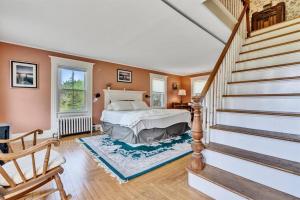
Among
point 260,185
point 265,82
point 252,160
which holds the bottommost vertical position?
point 260,185

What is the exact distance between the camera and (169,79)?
752 centimetres

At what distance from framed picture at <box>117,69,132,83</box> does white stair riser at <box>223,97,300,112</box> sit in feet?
13.5

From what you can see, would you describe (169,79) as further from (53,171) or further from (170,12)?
(53,171)

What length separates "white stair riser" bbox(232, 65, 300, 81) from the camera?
2029mm

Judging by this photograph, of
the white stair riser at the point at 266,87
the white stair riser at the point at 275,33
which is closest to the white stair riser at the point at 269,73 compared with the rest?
the white stair riser at the point at 266,87

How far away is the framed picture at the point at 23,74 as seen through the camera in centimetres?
367

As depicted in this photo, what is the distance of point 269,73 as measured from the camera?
7.35 ft

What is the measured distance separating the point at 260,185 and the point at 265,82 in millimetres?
1394

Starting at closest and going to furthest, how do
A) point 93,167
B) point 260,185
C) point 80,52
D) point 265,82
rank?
point 260,185 → point 265,82 → point 93,167 → point 80,52

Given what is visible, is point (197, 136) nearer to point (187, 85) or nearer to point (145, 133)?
point (145, 133)

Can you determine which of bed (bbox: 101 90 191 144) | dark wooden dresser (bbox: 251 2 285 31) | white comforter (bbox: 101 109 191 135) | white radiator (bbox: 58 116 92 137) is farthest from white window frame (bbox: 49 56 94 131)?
dark wooden dresser (bbox: 251 2 285 31)

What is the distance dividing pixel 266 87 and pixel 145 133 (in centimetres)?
240

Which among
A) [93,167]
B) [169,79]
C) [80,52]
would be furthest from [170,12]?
[169,79]

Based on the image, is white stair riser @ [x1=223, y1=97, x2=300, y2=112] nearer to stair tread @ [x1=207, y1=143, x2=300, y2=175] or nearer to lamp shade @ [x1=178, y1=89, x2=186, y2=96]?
stair tread @ [x1=207, y1=143, x2=300, y2=175]
